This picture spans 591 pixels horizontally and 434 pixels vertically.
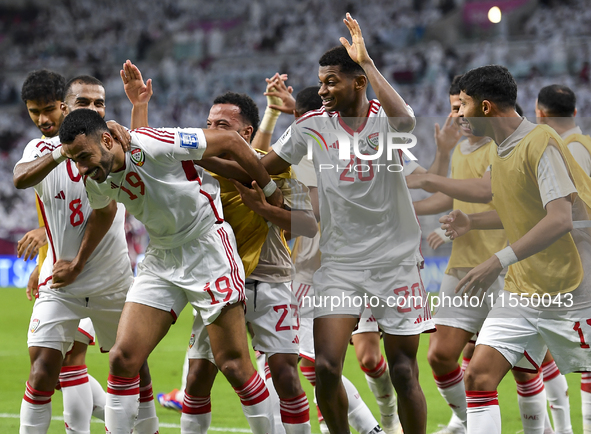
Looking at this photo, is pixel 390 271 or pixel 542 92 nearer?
pixel 390 271

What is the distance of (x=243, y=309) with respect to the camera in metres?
4.09

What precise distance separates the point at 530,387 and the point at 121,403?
98.6 inches

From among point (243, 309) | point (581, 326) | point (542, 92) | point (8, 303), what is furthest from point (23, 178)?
point (8, 303)

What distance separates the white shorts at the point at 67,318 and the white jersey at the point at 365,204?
1.37m

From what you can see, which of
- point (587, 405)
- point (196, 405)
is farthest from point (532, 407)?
point (196, 405)

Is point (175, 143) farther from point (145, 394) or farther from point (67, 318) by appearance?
point (145, 394)

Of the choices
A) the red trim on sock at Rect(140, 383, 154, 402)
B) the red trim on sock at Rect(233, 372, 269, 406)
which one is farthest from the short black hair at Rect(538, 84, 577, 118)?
the red trim on sock at Rect(140, 383, 154, 402)

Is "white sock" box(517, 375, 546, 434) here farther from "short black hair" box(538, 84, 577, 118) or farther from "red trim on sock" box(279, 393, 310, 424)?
"short black hair" box(538, 84, 577, 118)

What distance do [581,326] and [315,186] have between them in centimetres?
190

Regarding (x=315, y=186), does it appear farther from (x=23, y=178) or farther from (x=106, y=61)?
(x=106, y=61)

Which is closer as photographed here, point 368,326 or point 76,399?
point 76,399

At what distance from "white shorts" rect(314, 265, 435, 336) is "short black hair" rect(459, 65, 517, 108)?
1007mm

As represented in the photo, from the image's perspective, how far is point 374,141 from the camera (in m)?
4.14

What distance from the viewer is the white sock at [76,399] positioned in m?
4.52
